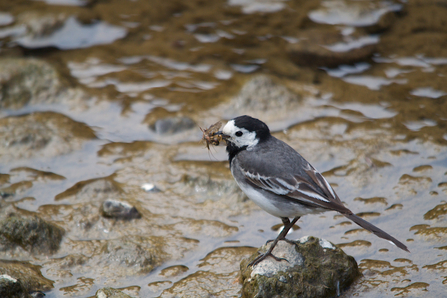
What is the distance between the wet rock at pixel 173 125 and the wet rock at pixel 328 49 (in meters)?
2.62

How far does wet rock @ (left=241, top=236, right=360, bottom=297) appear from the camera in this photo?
4496 millimetres

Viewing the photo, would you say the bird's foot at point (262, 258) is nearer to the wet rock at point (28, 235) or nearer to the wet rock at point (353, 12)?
the wet rock at point (28, 235)

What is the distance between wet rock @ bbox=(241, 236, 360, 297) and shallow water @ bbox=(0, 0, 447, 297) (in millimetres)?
245

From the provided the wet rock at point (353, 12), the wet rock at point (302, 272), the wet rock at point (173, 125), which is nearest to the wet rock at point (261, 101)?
the wet rock at point (173, 125)

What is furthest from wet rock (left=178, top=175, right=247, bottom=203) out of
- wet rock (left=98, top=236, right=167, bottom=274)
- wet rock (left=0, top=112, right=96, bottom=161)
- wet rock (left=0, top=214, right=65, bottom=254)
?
wet rock (left=0, top=112, right=96, bottom=161)

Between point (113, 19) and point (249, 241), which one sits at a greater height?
point (113, 19)

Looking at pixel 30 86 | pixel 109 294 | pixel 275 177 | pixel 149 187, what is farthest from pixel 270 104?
pixel 109 294

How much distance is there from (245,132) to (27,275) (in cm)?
277

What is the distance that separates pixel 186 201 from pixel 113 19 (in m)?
5.43

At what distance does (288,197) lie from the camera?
182 inches

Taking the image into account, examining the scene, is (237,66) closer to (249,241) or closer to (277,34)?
(277,34)

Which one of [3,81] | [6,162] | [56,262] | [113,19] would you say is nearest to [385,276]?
[56,262]

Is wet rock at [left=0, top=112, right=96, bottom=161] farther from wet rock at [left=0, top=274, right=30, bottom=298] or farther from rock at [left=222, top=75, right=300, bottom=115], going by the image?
wet rock at [left=0, top=274, right=30, bottom=298]

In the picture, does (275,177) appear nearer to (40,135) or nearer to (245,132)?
(245,132)
